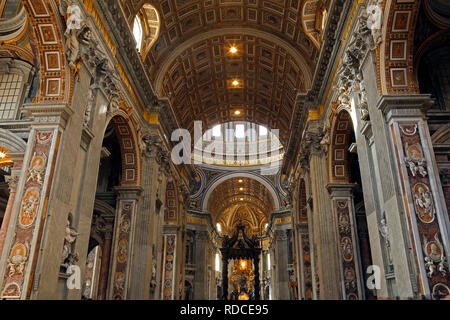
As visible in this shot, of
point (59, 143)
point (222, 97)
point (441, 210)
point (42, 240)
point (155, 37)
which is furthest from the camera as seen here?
point (222, 97)

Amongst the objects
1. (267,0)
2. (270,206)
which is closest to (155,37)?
(267,0)

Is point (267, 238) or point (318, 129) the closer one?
point (318, 129)

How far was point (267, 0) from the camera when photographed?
14719 mm

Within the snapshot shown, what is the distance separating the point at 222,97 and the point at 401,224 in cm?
1623

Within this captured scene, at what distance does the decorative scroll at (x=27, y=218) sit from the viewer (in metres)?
6.70

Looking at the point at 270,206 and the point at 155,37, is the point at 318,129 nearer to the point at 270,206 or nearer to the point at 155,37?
the point at 155,37

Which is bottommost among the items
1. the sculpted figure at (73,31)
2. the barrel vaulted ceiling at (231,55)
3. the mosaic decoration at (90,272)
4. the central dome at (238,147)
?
the mosaic decoration at (90,272)

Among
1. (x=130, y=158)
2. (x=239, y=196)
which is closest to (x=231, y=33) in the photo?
(x=130, y=158)

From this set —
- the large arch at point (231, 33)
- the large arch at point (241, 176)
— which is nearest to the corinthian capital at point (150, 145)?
the large arch at point (231, 33)

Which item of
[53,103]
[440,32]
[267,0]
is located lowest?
[53,103]

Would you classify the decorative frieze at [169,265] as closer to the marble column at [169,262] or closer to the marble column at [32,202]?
the marble column at [169,262]

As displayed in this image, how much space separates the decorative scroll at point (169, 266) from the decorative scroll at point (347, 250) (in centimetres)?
1014

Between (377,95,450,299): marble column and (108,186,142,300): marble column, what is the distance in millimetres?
8561

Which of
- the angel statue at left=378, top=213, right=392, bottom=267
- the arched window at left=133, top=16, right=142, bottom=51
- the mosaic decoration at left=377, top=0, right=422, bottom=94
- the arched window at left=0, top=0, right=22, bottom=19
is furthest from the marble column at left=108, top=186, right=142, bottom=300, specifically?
the mosaic decoration at left=377, top=0, right=422, bottom=94
